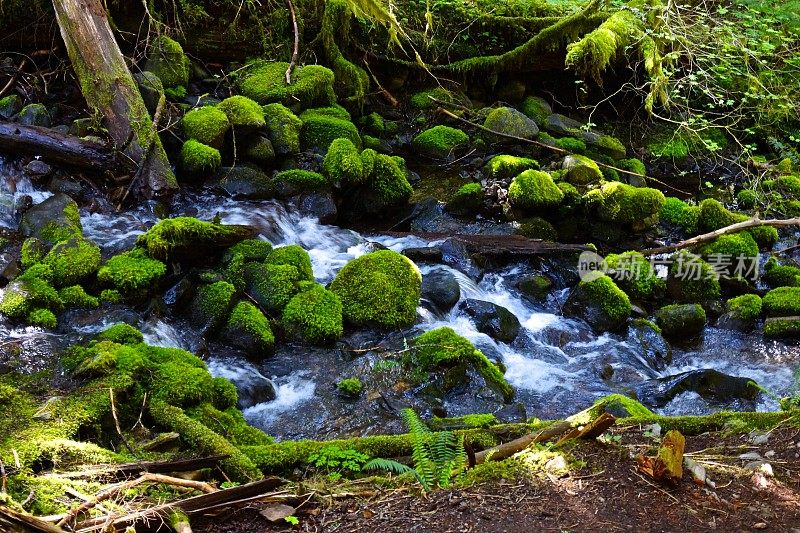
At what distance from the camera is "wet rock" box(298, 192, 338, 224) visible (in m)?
8.81

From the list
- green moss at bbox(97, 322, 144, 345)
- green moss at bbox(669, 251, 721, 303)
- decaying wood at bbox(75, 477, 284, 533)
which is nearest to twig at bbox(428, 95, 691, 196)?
green moss at bbox(669, 251, 721, 303)

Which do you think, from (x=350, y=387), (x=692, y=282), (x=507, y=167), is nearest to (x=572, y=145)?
(x=507, y=167)

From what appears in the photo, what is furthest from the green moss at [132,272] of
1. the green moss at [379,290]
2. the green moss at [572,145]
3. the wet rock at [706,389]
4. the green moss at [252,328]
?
the green moss at [572,145]

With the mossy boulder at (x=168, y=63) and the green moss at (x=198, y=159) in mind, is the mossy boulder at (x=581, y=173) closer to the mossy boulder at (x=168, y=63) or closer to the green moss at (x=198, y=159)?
the green moss at (x=198, y=159)

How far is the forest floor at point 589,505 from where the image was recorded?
2.84 m

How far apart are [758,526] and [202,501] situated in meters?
2.52

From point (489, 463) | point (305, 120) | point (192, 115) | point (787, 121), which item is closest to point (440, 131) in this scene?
point (305, 120)

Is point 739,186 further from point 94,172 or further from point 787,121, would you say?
point 94,172

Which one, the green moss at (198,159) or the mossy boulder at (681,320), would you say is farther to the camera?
the green moss at (198,159)

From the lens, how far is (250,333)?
6066mm

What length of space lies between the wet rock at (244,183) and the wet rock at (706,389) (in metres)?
5.50

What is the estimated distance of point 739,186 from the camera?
1255cm

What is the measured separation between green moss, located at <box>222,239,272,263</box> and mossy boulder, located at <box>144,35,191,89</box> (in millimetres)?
4160

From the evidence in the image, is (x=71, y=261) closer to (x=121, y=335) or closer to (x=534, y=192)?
(x=121, y=335)
